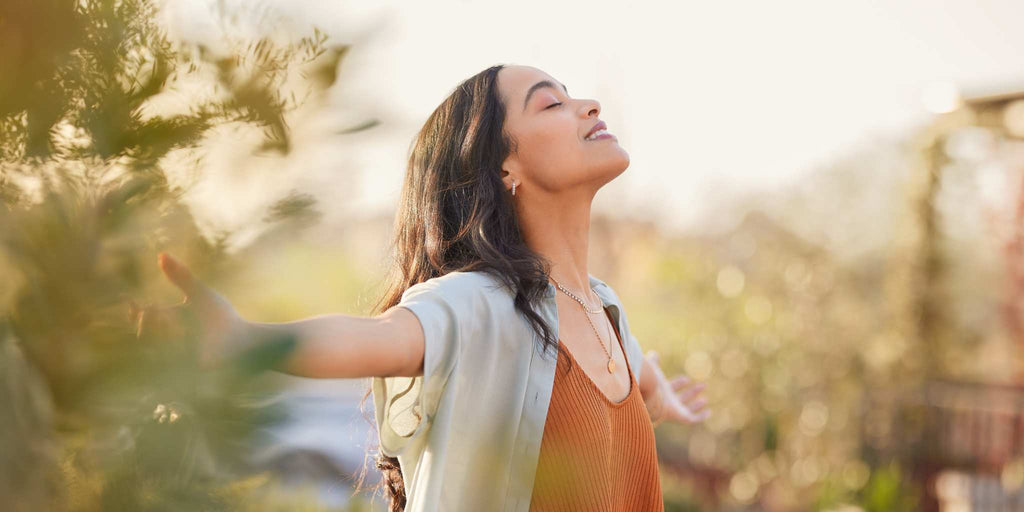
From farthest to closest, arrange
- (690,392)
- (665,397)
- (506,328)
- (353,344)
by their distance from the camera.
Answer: (690,392)
(665,397)
(506,328)
(353,344)

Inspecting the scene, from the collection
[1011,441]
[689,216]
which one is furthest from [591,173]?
[689,216]

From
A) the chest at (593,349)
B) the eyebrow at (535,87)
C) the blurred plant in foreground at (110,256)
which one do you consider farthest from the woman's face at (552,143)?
the blurred plant in foreground at (110,256)

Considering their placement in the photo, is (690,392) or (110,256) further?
(690,392)

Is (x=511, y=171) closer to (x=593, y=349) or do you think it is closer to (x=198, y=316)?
(x=593, y=349)

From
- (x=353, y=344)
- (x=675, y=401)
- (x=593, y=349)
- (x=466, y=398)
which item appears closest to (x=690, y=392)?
(x=675, y=401)

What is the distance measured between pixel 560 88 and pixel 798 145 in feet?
44.9

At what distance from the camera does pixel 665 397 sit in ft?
7.79

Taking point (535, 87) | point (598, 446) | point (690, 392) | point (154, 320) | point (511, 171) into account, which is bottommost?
point (690, 392)

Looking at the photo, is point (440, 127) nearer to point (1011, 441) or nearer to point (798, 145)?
point (1011, 441)

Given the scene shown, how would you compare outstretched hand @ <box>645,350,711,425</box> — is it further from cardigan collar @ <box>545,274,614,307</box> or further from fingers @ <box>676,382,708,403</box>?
cardigan collar @ <box>545,274,614,307</box>

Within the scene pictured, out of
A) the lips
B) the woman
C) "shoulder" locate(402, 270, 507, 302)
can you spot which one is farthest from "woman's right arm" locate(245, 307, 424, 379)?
the lips

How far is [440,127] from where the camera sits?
1.97 metres

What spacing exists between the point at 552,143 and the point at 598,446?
0.63 metres

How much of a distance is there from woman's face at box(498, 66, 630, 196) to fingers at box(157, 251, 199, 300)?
4.72 feet
